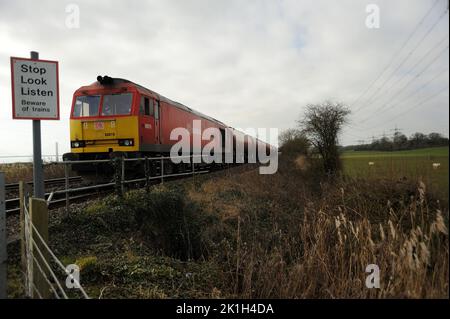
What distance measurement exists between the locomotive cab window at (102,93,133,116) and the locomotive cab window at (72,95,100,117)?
0.28m

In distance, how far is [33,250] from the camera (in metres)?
2.74

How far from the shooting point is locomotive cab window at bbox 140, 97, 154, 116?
952cm

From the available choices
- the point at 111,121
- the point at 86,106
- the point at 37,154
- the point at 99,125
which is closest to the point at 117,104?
the point at 111,121

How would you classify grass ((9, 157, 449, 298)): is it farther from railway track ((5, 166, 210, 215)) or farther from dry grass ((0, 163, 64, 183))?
dry grass ((0, 163, 64, 183))

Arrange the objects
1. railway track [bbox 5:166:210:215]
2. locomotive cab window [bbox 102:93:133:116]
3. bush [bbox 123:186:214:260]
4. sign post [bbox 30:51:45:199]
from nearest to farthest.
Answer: sign post [bbox 30:51:45:199] < railway track [bbox 5:166:210:215] < bush [bbox 123:186:214:260] < locomotive cab window [bbox 102:93:133:116]

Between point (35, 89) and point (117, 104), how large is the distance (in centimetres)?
562

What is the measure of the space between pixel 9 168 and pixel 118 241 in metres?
14.7

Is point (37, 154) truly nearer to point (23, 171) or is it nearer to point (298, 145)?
point (23, 171)

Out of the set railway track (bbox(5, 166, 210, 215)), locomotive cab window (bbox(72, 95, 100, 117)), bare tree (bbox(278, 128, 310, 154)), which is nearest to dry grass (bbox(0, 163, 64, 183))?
railway track (bbox(5, 166, 210, 215))

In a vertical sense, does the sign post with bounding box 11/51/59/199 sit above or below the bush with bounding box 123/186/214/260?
above

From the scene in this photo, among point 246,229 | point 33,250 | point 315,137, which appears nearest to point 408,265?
point 33,250

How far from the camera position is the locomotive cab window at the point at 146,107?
9516 millimetres
